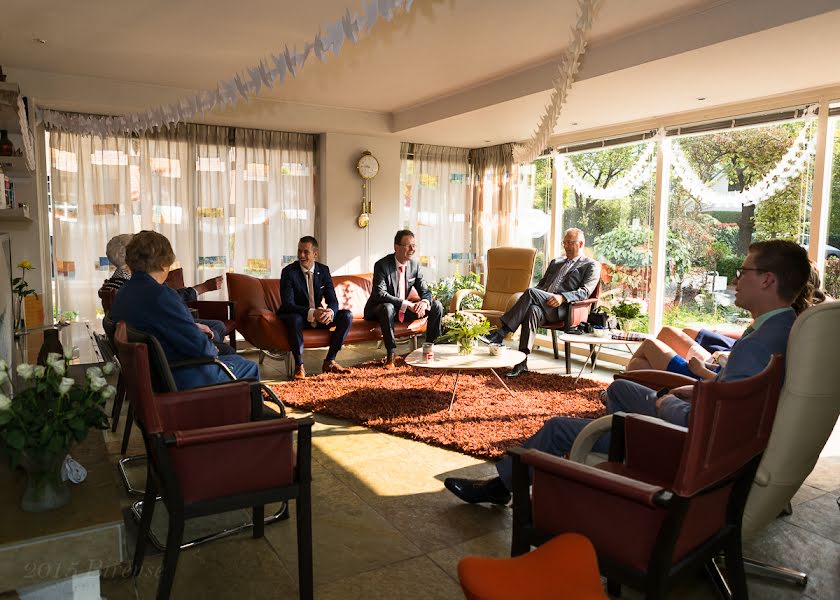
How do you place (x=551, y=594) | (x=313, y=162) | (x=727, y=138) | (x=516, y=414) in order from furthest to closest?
1. (x=313, y=162)
2. (x=727, y=138)
3. (x=516, y=414)
4. (x=551, y=594)

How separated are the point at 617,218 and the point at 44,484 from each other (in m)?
6.09

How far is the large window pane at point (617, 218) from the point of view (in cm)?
652

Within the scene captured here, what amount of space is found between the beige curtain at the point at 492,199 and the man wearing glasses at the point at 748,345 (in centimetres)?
527

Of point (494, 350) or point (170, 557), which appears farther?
point (494, 350)

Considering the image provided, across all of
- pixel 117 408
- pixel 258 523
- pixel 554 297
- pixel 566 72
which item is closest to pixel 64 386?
pixel 258 523

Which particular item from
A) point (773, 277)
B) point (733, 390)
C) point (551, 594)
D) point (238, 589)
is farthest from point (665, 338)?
point (551, 594)

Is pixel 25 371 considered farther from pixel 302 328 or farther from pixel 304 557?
pixel 302 328

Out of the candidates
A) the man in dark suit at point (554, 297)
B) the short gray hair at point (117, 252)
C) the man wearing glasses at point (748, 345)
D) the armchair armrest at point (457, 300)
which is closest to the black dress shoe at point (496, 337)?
the man in dark suit at point (554, 297)

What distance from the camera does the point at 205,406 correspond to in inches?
94.3

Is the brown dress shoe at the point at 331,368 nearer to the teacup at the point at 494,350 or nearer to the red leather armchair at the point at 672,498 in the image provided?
the teacup at the point at 494,350

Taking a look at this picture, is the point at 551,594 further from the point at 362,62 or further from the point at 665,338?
the point at 362,62

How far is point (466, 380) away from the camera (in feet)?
17.6

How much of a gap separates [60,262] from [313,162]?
2.88 metres

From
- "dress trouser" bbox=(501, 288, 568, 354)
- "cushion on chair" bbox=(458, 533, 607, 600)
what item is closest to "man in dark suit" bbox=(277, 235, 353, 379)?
"dress trouser" bbox=(501, 288, 568, 354)
